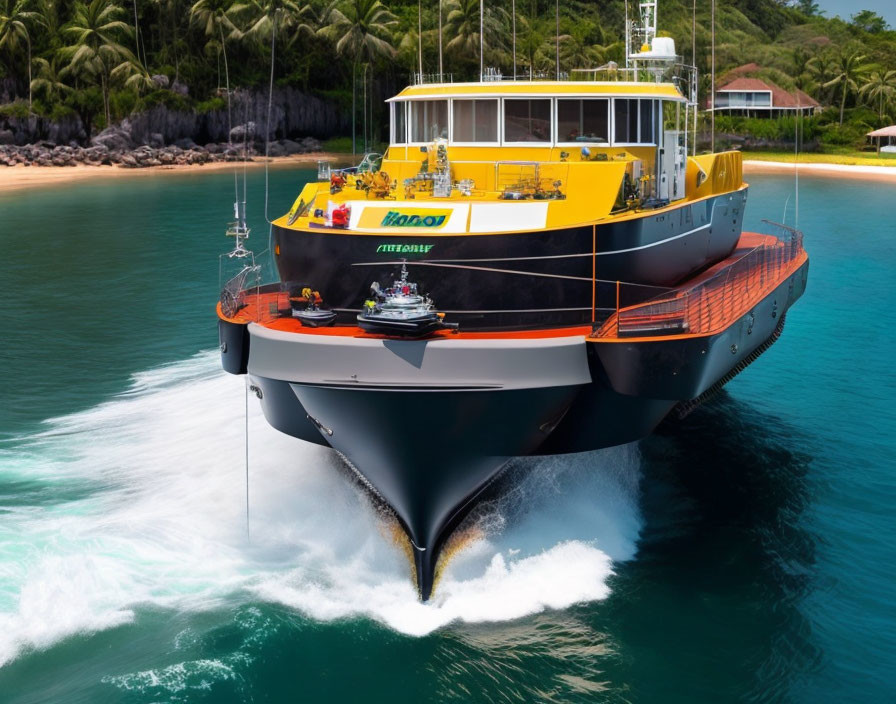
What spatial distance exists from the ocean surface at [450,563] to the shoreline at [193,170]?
52.5 m

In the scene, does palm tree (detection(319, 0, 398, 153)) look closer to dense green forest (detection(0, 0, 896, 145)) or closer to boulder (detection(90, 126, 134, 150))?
dense green forest (detection(0, 0, 896, 145))

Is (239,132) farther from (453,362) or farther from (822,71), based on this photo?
(453,362)

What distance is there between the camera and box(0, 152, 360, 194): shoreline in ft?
230

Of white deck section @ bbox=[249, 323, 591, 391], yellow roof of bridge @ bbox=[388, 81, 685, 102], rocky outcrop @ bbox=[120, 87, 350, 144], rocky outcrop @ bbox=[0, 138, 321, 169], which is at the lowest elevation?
white deck section @ bbox=[249, 323, 591, 391]

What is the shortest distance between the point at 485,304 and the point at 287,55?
82884 mm

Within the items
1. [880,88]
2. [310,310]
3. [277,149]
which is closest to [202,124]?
[277,149]

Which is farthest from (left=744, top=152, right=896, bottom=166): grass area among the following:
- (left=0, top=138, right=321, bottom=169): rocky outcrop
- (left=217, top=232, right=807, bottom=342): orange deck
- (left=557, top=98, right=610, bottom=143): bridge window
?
(left=557, top=98, right=610, bottom=143): bridge window

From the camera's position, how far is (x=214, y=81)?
3553 inches

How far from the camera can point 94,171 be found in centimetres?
7781

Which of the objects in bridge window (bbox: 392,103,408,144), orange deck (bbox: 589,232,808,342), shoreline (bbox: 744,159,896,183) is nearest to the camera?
orange deck (bbox: 589,232,808,342)

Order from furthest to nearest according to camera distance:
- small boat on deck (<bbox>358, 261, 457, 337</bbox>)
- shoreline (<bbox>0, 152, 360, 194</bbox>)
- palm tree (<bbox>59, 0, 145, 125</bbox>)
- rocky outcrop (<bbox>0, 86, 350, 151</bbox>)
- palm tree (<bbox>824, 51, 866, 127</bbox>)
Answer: palm tree (<bbox>824, 51, 866, 127</bbox>) < rocky outcrop (<bbox>0, 86, 350, 151</bbox>) < palm tree (<bbox>59, 0, 145, 125</bbox>) < shoreline (<bbox>0, 152, 360, 194</bbox>) < small boat on deck (<bbox>358, 261, 457, 337</bbox>)

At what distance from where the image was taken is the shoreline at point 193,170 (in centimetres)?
7156

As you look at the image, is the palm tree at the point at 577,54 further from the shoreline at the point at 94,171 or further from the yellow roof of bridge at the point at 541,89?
the yellow roof of bridge at the point at 541,89

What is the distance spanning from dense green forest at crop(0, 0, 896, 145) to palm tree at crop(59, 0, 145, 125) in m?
0.11
